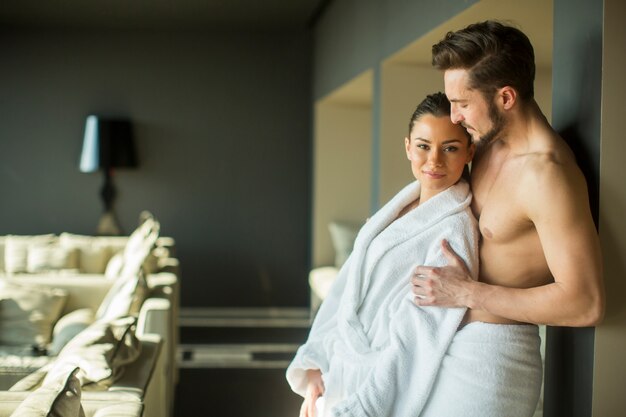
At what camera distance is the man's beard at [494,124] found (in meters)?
1.63

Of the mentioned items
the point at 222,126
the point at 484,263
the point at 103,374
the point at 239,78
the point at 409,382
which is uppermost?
the point at 239,78

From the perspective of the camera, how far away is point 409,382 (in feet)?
5.55

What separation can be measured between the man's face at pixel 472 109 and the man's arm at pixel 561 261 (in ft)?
0.50

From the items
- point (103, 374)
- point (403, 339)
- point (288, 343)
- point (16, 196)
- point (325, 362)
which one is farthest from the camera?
point (16, 196)

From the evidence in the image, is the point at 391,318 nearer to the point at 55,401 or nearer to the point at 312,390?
the point at 312,390

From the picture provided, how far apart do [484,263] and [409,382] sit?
329 millimetres

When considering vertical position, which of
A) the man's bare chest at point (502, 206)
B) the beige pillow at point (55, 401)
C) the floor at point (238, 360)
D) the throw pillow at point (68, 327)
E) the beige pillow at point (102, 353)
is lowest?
the floor at point (238, 360)

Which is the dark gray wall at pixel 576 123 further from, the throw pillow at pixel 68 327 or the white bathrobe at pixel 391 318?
the throw pillow at pixel 68 327

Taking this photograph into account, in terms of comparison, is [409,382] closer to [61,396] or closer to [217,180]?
[61,396]

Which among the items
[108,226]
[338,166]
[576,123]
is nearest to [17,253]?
[108,226]

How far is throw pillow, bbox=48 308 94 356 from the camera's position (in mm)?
3944

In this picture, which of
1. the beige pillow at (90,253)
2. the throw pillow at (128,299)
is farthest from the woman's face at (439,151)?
the beige pillow at (90,253)

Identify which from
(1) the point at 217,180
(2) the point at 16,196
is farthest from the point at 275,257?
(2) the point at 16,196

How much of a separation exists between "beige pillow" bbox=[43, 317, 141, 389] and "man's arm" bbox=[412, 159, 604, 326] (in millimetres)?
1341
